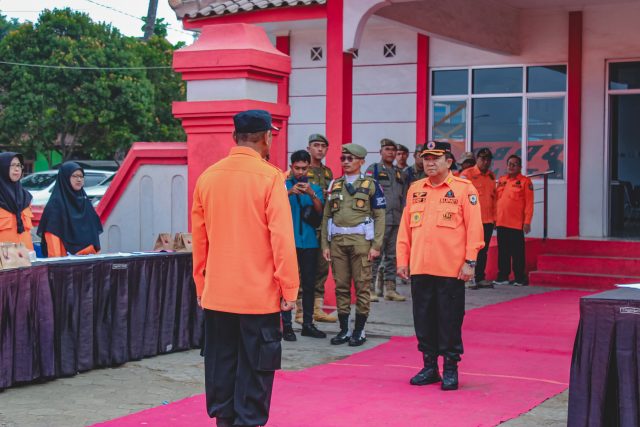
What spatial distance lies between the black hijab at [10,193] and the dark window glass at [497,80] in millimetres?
9531

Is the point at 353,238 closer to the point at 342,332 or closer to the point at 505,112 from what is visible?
the point at 342,332

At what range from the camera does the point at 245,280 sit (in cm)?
582

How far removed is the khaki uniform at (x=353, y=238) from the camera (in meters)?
9.83

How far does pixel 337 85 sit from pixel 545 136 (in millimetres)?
5220

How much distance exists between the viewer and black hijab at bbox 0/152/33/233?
980cm

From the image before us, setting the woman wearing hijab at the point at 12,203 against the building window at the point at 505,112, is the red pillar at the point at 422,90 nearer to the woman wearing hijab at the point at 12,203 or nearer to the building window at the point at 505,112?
the building window at the point at 505,112

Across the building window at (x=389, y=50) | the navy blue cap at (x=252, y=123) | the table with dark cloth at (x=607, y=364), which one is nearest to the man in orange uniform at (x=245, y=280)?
the navy blue cap at (x=252, y=123)

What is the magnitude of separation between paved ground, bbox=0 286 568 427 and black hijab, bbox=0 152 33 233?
210 centimetres

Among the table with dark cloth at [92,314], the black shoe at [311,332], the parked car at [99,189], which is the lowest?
the black shoe at [311,332]

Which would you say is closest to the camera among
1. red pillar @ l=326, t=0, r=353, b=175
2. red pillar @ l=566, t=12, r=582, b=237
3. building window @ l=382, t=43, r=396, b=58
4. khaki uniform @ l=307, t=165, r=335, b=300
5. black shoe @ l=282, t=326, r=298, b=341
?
black shoe @ l=282, t=326, r=298, b=341

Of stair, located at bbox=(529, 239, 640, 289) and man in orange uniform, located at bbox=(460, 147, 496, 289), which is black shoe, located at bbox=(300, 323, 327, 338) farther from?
stair, located at bbox=(529, 239, 640, 289)

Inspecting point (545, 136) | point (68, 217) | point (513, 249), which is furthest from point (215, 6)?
point (68, 217)

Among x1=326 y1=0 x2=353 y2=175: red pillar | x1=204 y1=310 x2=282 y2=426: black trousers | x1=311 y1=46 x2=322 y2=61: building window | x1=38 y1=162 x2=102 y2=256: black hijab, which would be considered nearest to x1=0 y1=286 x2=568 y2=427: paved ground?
x1=204 y1=310 x2=282 y2=426: black trousers

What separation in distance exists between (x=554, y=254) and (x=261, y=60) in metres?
6.58
